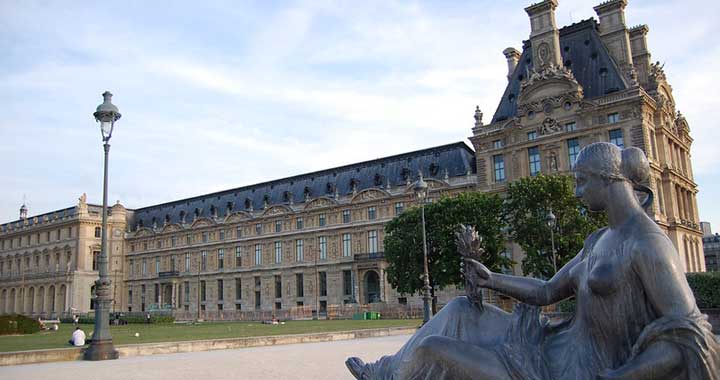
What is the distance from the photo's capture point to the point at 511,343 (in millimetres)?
3486

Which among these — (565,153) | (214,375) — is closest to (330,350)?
(214,375)

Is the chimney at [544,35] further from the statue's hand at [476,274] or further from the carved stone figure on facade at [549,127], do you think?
the statue's hand at [476,274]

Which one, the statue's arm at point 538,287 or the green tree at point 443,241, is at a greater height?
the green tree at point 443,241

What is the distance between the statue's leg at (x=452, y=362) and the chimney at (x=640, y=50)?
2079 inches

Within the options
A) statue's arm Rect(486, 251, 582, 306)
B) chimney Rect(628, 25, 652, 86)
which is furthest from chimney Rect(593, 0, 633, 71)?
statue's arm Rect(486, 251, 582, 306)

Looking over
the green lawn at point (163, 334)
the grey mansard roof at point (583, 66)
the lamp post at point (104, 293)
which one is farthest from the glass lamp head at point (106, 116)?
the grey mansard roof at point (583, 66)

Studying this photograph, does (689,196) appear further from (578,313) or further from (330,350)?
(578,313)

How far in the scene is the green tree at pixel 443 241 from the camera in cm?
3822

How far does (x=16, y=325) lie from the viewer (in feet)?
108

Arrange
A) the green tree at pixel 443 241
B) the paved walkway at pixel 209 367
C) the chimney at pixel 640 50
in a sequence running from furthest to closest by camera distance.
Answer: the chimney at pixel 640 50
the green tree at pixel 443 241
the paved walkway at pixel 209 367

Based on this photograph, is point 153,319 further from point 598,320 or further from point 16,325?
point 598,320

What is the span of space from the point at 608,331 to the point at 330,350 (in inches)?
589

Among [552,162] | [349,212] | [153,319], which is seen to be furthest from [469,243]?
[349,212]

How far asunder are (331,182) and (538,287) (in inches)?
2682
